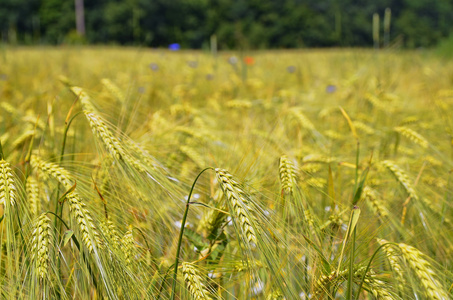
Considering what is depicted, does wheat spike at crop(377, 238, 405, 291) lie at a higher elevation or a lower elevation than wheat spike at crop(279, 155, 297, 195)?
lower

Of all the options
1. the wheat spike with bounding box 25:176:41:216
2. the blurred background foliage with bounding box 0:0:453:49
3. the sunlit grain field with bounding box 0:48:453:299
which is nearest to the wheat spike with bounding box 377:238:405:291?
the sunlit grain field with bounding box 0:48:453:299

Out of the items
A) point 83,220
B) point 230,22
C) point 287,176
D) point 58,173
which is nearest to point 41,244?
point 83,220

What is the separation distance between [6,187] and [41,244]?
4.1 inches

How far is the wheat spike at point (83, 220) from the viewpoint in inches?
23.5

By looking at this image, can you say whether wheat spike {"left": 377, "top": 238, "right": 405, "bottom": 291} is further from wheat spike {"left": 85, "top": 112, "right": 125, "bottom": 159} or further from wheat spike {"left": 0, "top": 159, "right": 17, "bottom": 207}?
wheat spike {"left": 0, "top": 159, "right": 17, "bottom": 207}

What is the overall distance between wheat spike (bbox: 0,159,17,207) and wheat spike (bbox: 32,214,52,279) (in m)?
0.05

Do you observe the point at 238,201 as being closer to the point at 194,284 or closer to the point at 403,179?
the point at 194,284

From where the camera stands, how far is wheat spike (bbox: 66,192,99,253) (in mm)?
596

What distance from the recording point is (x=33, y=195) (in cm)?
76

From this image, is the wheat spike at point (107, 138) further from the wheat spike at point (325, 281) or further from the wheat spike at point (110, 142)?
the wheat spike at point (325, 281)

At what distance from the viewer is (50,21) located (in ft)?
65.2

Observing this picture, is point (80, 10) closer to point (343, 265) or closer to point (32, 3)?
point (32, 3)

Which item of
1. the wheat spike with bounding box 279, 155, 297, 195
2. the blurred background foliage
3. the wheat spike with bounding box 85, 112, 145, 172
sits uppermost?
the blurred background foliage

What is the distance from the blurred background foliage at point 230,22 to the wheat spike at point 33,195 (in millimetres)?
2319
